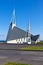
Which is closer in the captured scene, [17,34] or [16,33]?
[17,34]

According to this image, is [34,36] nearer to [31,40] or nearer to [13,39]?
[31,40]

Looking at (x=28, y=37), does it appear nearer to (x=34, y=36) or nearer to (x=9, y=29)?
(x=34, y=36)

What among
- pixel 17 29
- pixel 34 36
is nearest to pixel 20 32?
pixel 17 29

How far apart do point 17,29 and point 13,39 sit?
8.62m

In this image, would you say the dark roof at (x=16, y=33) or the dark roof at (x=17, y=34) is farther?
the dark roof at (x=16, y=33)

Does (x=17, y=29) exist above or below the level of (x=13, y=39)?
above

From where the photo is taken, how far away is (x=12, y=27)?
4825 inches

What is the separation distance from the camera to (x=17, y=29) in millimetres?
122562

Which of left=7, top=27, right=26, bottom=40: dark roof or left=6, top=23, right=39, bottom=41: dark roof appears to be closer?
left=6, top=23, right=39, bottom=41: dark roof

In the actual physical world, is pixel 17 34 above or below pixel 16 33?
below

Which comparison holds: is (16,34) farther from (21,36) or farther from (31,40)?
(31,40)

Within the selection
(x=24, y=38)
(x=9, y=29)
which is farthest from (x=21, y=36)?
(x=9, y=29)

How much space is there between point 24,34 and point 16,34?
599cm

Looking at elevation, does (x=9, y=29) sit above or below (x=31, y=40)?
above
